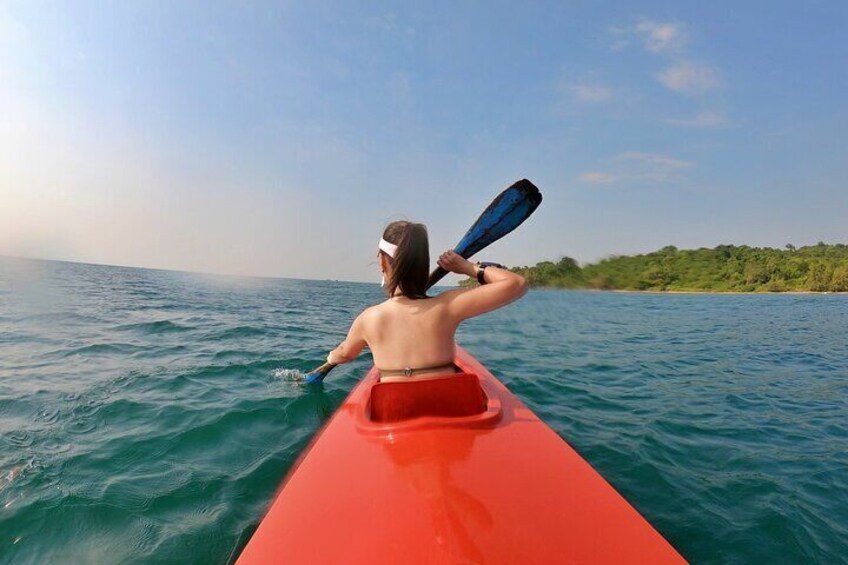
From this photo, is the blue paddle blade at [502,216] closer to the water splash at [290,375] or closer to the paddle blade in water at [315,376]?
the paddle blade in water at [315,376]

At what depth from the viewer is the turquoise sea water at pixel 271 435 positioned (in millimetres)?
2619

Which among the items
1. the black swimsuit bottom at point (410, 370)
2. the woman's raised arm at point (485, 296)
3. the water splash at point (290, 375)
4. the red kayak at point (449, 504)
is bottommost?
the water splash at point (290, 375)

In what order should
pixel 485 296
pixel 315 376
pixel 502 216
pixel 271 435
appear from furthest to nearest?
1. pixel 315 376
2. pixel 271 435
3. pixel 502 216
4. pixel 485 296

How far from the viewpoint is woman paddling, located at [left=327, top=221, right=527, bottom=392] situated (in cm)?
249

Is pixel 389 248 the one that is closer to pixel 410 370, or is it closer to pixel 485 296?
pixel 485 296

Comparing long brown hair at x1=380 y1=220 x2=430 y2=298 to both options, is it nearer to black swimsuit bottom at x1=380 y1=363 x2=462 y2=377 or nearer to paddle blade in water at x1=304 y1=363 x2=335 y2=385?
Result: black swimsuit bottom at x1=380 y1=363 x2=462 y2=377

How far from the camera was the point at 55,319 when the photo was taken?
33.5ft

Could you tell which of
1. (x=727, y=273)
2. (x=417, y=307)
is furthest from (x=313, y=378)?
(x=727, y=273)

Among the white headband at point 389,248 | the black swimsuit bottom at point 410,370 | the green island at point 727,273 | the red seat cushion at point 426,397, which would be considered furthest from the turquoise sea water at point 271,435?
the green island at point 727,273

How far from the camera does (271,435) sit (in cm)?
420

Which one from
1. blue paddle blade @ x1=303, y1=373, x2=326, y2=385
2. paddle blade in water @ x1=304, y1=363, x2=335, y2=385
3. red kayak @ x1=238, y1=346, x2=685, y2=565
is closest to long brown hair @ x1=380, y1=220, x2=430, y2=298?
red kayak @ x1=238, y1=346, x2=685, y2=565

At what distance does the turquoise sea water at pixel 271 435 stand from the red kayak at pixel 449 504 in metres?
0.98

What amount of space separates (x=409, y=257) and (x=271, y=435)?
9.37 ft

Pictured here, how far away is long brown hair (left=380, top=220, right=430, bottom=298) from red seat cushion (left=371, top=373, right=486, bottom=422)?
572 millimetres
